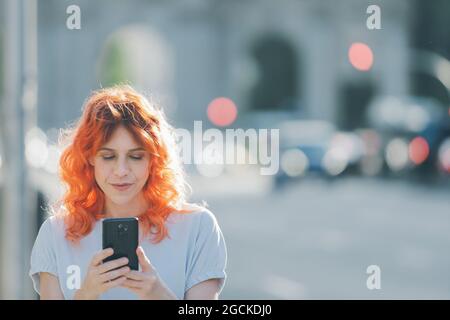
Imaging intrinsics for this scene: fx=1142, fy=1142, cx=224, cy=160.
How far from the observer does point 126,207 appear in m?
2.16

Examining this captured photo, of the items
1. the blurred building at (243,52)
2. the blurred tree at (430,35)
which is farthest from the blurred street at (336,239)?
the blurred building at (243,52)

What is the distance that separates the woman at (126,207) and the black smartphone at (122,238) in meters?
0.05

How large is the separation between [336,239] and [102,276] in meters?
16.2

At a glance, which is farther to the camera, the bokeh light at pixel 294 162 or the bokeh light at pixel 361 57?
the bokeh light at pixel 294 162

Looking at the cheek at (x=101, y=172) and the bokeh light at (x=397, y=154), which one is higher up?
the cheek at (x=101, y=172)

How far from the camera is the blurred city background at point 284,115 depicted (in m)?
3.69

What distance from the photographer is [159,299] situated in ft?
6.69

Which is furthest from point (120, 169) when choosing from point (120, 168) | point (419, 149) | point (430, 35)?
point (430, 35)

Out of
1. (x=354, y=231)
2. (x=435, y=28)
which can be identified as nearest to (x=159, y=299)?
(x=354, y=231)

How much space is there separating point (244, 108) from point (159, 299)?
4747 cm

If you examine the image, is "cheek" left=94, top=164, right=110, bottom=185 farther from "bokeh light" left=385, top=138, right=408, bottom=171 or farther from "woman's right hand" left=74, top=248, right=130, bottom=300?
"bokeh light" left=385, top=138, right=408, bottom=171

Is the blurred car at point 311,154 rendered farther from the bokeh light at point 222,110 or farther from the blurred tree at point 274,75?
the blurred tree at point 274,75

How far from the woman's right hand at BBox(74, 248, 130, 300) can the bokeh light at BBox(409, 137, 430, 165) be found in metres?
24.9

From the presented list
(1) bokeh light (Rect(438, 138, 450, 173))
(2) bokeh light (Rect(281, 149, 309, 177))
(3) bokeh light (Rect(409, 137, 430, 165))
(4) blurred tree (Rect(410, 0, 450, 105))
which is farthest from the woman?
(4) blurred tree (Rect(410, 0, 450, 105))
